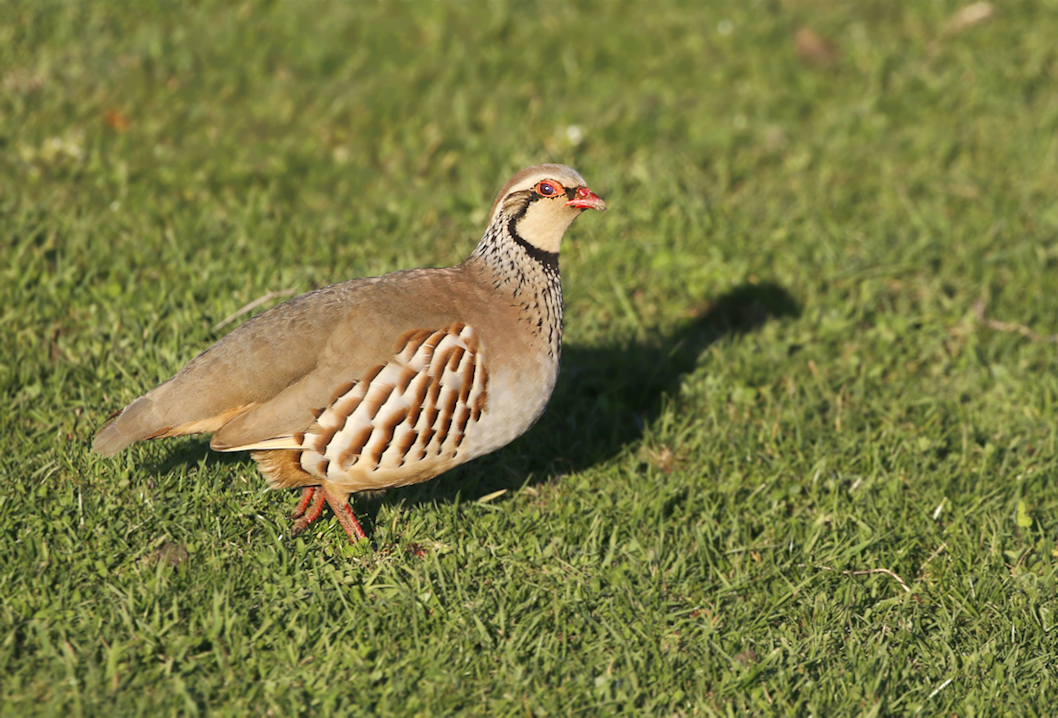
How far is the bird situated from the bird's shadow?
0.43 metres

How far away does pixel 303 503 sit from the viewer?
4.96 meters

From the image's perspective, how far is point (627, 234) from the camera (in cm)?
758

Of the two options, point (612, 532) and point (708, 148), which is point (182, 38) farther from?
point (612, 532)

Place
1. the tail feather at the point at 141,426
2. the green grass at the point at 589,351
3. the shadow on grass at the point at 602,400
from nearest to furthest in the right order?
the green grass at the point at 589,351 < the tail feather at the point at 141,426 < the shadow on grass at the point at 602,400

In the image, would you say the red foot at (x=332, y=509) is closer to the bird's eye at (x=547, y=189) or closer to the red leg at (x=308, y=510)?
the red leg at (x=308, y=510)

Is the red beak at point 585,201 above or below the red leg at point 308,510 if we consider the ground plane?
above

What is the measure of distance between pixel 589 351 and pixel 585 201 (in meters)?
1.58

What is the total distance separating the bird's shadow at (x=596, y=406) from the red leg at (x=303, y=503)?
0.23 metres

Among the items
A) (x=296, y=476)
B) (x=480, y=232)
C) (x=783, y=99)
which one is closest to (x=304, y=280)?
(x=480, y=232)

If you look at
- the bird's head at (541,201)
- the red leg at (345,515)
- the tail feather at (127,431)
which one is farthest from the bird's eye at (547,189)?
the tail feather at (127,431)

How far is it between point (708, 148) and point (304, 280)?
3.86 meters

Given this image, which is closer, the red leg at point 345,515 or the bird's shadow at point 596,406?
the red leg at point 345,515

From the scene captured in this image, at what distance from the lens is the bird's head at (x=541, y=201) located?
5.03 metres

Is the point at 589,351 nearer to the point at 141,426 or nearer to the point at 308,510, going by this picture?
the point at 308,510
